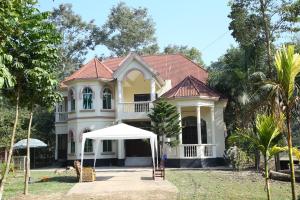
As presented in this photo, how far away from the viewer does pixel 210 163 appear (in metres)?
27.5

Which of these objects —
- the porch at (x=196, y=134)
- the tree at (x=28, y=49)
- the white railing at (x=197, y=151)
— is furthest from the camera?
the porch at (x=196, y=134)

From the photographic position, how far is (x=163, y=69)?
34.8 metres

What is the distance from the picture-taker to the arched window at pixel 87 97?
30641mm

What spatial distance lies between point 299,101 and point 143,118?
824 inches

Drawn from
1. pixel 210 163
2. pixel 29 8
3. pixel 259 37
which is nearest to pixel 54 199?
pixel 29 8

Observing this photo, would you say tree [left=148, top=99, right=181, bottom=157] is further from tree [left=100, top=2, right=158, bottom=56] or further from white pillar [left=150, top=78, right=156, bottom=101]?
tree [left=100, top=2, right=158, bottom=56]

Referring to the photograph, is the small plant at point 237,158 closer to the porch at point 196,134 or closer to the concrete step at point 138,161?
the porch at point 196,134

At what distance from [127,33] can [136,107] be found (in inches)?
1077

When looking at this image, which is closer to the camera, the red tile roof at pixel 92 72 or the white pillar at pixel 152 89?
the white pillar at pixel 152 89

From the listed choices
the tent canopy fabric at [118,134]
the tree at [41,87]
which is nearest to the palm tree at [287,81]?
the tree at [41,87]

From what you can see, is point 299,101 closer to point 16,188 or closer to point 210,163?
point 16,188

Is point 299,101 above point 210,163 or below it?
above

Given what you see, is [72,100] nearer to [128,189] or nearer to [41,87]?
[128,189]

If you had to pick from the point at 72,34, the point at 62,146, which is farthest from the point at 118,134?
the point at 72,34
